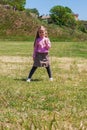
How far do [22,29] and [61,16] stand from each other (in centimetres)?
7028

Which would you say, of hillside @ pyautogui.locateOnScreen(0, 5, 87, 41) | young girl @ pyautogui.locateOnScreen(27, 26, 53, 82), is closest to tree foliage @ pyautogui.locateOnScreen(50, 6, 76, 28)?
hillside @ pyautogui.locateOnScreen(0, 5, 87, 41)

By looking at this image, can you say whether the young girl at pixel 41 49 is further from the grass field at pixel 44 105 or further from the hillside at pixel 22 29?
the hillside at pixel 22 29

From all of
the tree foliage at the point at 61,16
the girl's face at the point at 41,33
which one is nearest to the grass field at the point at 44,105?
the girl's face at the point at 41,33

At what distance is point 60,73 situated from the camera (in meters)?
12.9

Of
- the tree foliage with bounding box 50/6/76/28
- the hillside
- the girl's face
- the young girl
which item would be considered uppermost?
the girl's face

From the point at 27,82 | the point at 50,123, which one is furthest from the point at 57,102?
the point at 27,82

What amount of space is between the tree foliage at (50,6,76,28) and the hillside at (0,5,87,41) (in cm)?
6153

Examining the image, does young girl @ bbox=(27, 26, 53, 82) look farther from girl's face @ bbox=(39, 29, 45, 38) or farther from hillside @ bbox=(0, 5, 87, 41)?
hillside @ bbox=(0, 5, 87, 41)

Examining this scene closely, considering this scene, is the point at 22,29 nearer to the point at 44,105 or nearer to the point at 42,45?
the point at 42,45

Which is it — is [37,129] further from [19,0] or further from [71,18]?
[71,18]

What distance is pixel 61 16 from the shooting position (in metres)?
121

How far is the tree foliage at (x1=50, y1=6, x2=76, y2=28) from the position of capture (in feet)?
389

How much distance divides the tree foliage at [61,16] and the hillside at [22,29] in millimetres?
61535

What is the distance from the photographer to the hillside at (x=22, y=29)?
49438 mm
